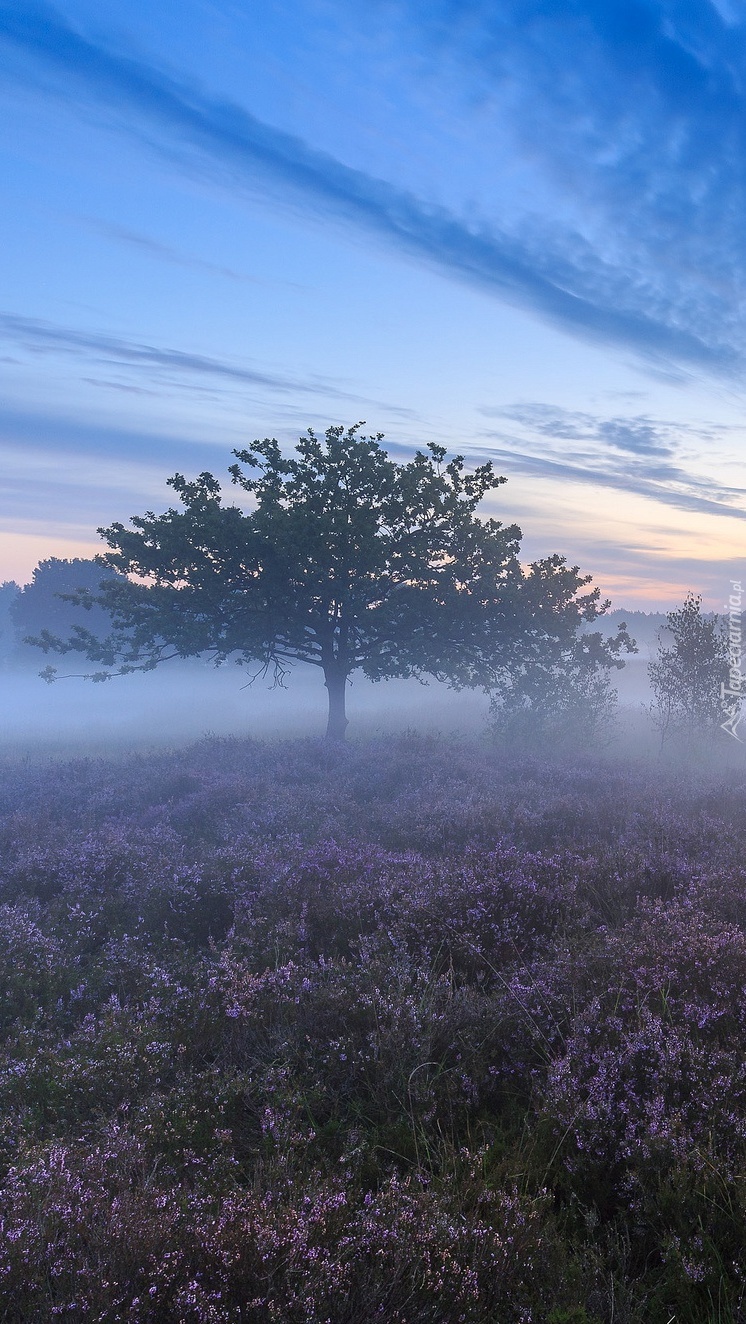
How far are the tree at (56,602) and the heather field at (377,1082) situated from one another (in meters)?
57.4

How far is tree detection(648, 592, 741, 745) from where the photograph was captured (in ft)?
72.6

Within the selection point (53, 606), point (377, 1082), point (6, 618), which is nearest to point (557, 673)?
point (377, 1082)

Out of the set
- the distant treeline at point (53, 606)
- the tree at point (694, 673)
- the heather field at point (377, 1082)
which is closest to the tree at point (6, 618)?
the distant treeline at point (53, 606)

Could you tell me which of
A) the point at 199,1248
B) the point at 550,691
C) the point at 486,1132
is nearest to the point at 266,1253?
the point at 199,1248

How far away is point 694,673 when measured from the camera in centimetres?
2236

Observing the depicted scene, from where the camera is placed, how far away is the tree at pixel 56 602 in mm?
62375

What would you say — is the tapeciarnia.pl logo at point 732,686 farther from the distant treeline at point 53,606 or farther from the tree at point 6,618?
the tree at point 6,618

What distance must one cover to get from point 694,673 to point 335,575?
12158mm

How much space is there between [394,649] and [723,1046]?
18.1 meters

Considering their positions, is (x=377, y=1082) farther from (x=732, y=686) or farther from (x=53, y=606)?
(x=53, y=606)

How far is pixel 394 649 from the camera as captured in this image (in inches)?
872

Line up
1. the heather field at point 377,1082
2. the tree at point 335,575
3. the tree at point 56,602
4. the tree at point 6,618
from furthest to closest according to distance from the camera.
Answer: the tree at point 6,618, the tree at point 56,602, the tree at point 335,575, the heather field at point 377,1082

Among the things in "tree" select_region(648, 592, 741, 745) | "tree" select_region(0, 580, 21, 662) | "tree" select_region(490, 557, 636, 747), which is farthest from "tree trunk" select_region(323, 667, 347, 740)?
"tree" select_region(0, 580, 21, 662)

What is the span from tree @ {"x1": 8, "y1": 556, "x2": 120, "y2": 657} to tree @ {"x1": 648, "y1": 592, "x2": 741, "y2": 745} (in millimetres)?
50400
